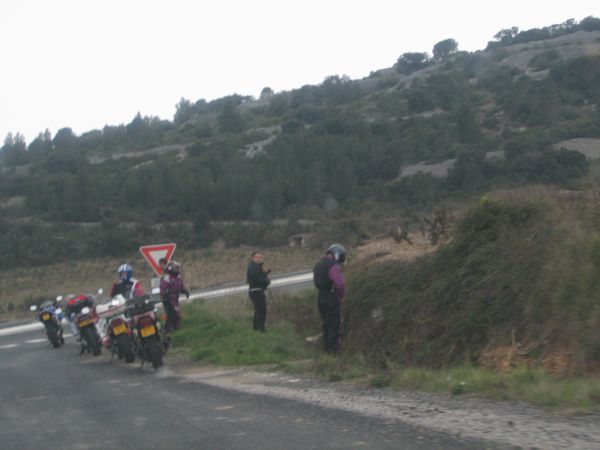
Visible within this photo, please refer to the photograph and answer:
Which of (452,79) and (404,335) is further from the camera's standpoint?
(452,79)

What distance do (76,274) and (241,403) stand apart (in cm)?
3930

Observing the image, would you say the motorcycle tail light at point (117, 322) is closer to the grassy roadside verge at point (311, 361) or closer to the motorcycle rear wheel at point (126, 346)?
the motorcycle rear wheel at point (126, 346)

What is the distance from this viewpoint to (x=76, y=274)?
4712 cm

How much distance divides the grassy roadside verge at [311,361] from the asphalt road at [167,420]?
132 cm

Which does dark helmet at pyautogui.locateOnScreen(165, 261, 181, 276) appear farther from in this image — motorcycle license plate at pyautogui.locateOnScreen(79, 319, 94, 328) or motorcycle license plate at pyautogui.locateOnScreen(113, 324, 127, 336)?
motorcycle license plate at pyautogui.locateOnScreen(113, 324, 127, 336)

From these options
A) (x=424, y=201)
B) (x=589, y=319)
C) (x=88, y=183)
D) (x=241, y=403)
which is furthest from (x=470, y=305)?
(x=88, y=183)

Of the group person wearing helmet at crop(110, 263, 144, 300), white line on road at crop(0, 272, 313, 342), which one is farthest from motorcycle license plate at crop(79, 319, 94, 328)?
white line on road at crop(0, 272, 313, 342)

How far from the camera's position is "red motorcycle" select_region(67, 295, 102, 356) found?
16495 millimetres

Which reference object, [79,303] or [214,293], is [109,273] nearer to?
[214,293]

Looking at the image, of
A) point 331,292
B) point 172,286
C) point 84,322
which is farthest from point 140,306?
point 172,286

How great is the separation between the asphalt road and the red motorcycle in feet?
9.32

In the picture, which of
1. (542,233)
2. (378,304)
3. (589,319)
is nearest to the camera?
(589,319)

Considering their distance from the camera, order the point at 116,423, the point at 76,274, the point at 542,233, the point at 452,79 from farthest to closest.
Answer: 1. the point at 452,79
2. the point at 76,274
3. the point at 542,233
4. the point at 116,423

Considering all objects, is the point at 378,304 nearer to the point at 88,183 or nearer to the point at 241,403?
the point at 241,403
